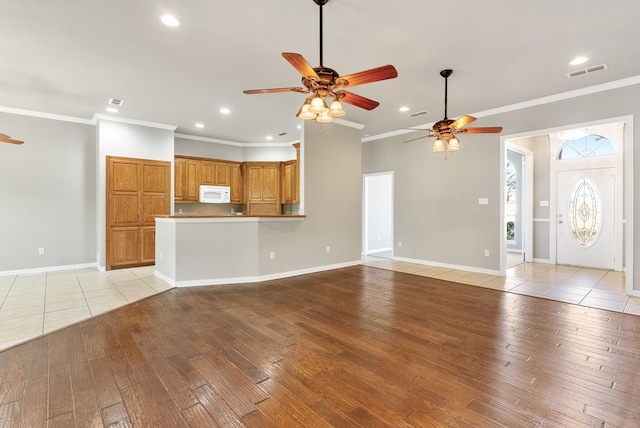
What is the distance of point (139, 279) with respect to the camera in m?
5.09

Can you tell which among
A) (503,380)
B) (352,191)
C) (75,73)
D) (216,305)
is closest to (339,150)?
(352,191)

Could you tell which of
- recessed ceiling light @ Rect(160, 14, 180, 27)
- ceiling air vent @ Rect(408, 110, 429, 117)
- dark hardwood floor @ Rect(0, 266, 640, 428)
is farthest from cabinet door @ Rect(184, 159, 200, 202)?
ceiling air vent @ Rect(408, 110, 429, 117)

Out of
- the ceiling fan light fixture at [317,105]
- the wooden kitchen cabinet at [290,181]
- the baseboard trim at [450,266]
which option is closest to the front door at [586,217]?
the baseboard trim at [450,266]

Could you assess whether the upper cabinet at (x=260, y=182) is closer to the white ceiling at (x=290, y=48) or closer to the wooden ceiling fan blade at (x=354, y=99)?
the white ceiling at (x=290, y=48)

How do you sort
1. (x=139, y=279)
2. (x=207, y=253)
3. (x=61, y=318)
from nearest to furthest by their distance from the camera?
(x=61, y=318) < (x=207, y=253) < (x=139, y=279)

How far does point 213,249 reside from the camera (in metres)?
4.78

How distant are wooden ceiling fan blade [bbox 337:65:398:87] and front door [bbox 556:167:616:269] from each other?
618 centimetres

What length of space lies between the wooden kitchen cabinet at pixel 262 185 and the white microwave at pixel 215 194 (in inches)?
23.4

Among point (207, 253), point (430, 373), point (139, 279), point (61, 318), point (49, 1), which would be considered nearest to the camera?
point (430, 373)

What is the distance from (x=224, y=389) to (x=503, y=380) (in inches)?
77.5

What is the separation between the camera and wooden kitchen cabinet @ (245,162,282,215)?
8125 mm

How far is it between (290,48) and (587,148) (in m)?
6.56

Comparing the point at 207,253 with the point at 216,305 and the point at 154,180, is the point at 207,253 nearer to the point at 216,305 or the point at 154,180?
the point at 216,305

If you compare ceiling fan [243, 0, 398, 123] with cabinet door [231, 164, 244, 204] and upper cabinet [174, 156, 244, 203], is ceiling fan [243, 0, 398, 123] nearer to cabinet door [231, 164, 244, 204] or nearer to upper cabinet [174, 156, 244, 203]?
upper cabinet [174, 156, 244, 203]
